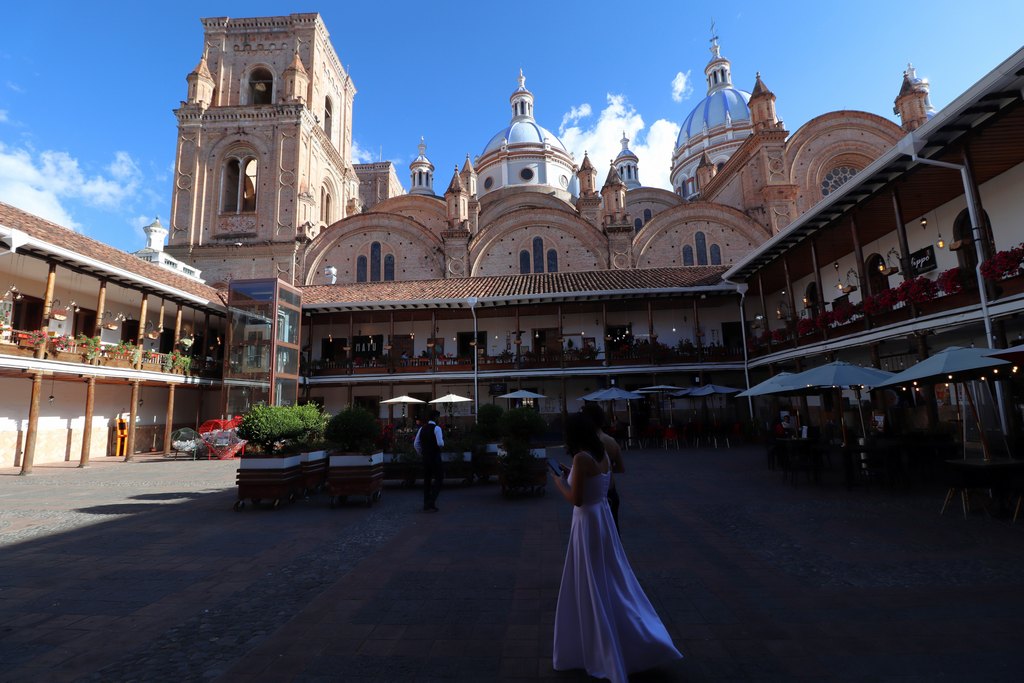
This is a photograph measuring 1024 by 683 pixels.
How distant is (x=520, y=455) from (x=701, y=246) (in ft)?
81.3

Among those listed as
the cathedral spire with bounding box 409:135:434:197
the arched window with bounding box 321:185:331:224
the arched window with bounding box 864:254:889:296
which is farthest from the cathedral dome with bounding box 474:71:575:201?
the arched window with bounding box 864:254:889:296

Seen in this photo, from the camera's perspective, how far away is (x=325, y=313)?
80.6 ft

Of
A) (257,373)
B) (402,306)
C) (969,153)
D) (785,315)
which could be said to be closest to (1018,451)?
(969,153)

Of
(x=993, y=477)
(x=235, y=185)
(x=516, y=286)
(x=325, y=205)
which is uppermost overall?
(x=235, y=185)

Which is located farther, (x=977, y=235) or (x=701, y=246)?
(x=701, y=246)

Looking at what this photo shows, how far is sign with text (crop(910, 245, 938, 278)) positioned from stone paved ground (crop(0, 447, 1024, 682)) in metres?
8.87

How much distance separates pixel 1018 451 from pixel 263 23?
A: 150 ft

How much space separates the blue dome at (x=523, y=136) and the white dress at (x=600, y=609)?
1806 inches

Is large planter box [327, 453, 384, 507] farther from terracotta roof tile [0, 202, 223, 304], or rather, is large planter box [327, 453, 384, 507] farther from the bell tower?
the bell tower

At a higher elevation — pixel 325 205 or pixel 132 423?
pixel 325 205

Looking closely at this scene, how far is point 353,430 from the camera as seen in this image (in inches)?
368

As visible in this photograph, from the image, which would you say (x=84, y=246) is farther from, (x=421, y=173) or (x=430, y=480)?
(x=421, y=173)

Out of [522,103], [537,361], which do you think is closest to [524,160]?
[522,103]

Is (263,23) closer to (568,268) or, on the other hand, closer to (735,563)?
(568,268)
